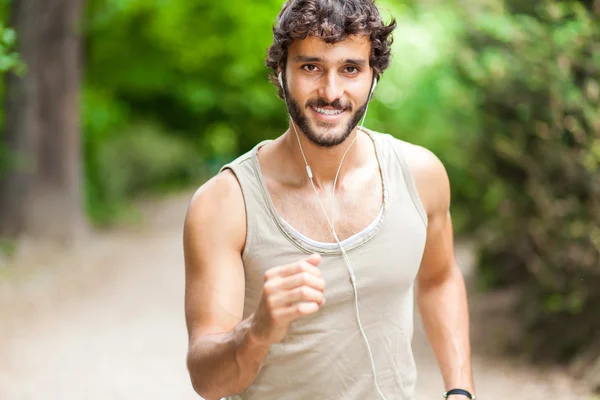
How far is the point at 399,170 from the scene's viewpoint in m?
2.77

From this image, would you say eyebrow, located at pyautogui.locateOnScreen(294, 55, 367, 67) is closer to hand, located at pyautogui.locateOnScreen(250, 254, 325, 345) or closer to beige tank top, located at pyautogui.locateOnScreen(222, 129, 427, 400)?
beige tank top, located at pyautogui.locateOnScreen(222, 129, 427, 400)

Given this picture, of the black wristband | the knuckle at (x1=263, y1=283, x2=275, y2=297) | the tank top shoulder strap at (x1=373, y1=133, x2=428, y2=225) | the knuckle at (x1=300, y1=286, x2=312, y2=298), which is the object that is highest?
the tank top shoulder strap at (x1=373, y1=133, x2=428, y2=225)

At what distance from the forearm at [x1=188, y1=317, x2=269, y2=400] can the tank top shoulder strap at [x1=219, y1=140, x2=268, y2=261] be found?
297mm

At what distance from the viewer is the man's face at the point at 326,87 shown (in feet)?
8.32

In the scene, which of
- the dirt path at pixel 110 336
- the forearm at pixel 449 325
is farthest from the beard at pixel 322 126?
the dirt path at pixel 110 336

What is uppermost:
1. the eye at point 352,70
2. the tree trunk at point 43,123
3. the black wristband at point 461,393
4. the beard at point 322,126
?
the tree trunk at point 43,123

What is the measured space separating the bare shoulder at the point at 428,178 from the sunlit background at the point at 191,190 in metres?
0.61

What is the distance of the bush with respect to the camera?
6.26m

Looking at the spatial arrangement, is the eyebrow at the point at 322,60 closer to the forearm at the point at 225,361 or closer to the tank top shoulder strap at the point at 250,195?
the tank top shoulder strap at the point at 250,195

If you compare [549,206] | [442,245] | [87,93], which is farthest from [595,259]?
[87,93]

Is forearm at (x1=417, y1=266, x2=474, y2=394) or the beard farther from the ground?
the beard

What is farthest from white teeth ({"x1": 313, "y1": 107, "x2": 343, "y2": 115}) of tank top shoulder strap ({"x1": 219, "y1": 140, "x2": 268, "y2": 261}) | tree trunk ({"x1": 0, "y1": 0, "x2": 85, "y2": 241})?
tree trunk ({"x1": 0, "y1": 0, "x2": 85, "y2": 241})

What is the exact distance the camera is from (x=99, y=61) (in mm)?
17625

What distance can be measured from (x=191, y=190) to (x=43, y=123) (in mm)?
8980
